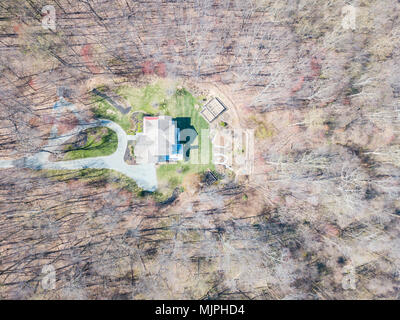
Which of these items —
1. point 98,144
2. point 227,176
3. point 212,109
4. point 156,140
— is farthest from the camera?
point 227,176

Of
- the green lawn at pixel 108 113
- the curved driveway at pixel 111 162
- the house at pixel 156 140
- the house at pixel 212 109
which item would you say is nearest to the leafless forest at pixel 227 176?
the curved driveway at pixel 111 162

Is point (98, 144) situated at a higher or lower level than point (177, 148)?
higher

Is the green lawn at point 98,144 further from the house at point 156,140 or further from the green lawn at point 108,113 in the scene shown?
the house at point 156,140

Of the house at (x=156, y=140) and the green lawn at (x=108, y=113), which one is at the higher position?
the green lawn at (x=108, y=113)

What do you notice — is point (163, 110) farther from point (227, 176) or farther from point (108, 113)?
point (227, 176)

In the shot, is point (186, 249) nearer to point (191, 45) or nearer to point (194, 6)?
point (191, 45)

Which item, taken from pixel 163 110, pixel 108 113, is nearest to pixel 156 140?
pixel 163 110

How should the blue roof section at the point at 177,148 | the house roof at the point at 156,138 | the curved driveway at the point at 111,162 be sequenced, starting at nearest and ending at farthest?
1. the house roof at the point at 156,138
2. the blue roof section at the point at 177,148
3. the curved driveway at the point at 111,162
